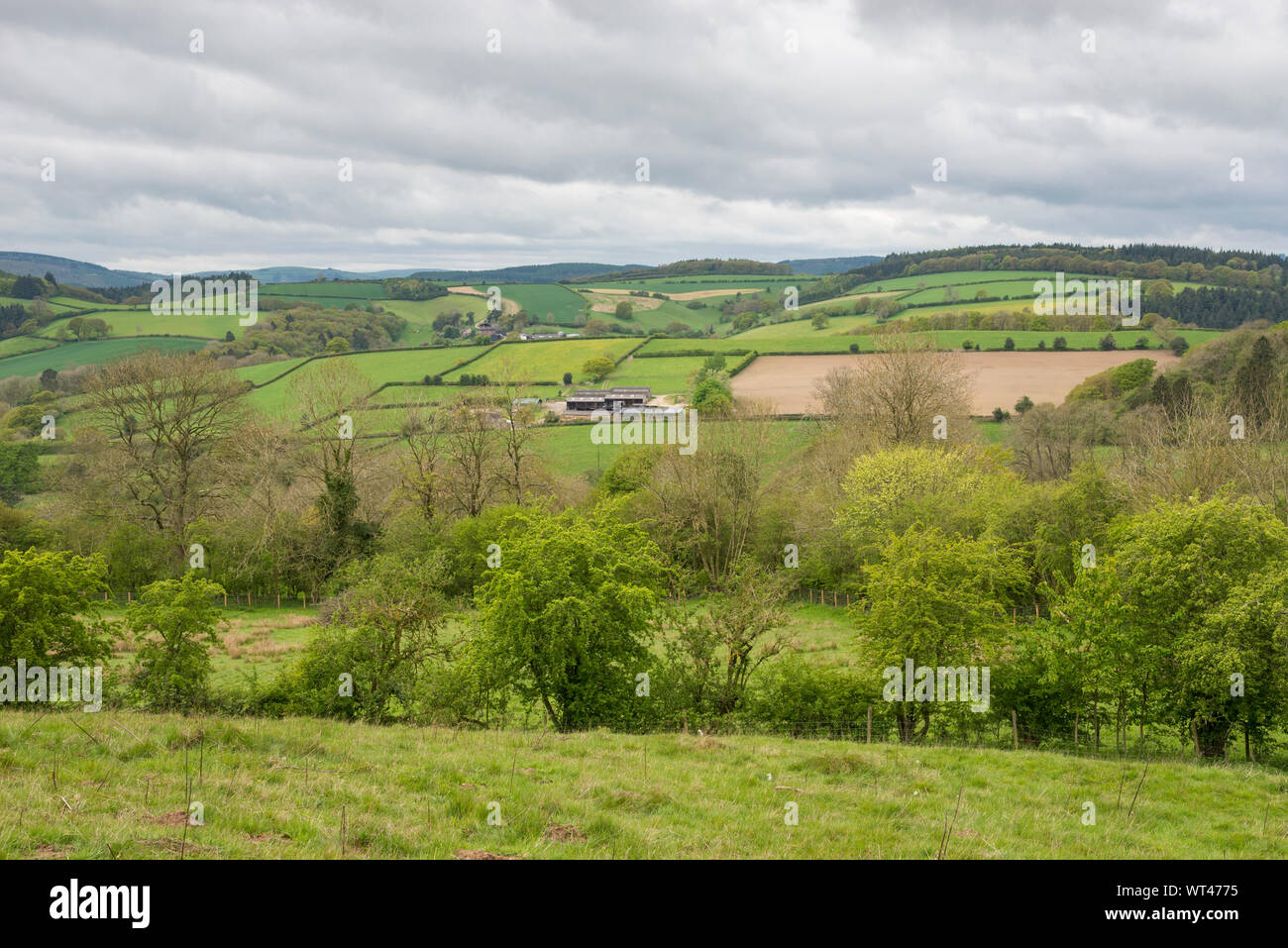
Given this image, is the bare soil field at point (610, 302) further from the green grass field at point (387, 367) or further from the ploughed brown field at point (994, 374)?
the ploughed brown field at point (994, 374)

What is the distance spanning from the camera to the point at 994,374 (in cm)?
9338

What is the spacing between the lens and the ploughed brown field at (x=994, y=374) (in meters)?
84.9

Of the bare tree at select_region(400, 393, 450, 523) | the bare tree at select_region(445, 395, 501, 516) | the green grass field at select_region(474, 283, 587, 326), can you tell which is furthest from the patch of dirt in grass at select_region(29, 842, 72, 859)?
the green grass field at select_region(474, 283, 587, 326)

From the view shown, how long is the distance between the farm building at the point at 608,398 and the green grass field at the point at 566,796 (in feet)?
224

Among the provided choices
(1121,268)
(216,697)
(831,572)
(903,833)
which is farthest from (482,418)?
(1121,268)

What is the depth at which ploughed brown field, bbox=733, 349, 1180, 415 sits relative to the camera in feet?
278

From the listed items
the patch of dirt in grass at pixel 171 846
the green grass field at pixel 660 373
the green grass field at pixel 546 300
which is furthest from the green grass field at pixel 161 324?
the patch of dirt in grass at pixel 171 846

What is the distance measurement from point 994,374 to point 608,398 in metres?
43.5

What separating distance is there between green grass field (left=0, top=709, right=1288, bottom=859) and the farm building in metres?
68.3

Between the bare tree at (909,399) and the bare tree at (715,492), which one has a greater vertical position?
the bare tree at (909,399)

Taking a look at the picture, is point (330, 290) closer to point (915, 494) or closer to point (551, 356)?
point (551, 356)

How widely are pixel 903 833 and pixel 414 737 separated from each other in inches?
423
